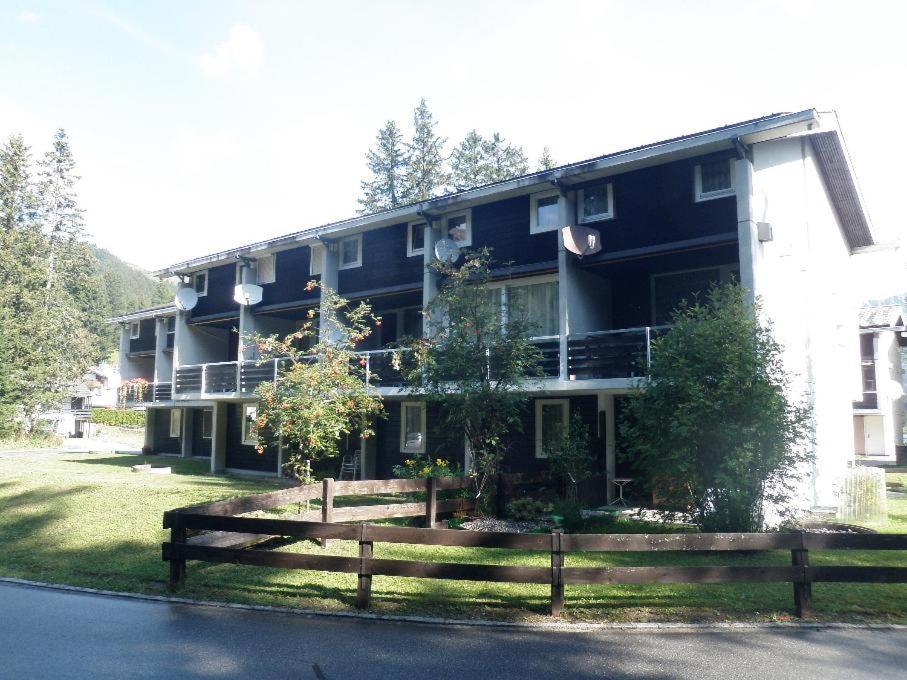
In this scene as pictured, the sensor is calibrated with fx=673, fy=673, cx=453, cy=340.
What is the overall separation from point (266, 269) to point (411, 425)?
909cm

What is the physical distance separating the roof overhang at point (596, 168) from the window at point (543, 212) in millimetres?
332

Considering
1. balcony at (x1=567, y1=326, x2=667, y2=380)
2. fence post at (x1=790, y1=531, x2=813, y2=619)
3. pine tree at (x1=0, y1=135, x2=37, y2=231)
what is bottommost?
fence post at (x1=790, y1=531, x2=813, y2=619)

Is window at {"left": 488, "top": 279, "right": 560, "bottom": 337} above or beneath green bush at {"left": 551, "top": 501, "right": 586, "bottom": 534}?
above

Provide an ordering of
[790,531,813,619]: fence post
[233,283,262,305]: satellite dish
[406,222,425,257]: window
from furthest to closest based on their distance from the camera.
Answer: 1. [233,283,262,305]: satellite dish
2. [406,222,425,257]: window
3. [790,531,813,619]: fence post

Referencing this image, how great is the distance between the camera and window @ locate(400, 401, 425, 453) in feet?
67.4

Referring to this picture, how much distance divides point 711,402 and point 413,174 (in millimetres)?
44844

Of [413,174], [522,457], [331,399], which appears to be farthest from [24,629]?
[413,174]

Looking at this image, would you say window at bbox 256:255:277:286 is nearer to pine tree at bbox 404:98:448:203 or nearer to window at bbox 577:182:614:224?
window at bbox 577:182:614:224

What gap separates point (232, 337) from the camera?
96.6 ft

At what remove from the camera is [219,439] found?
25656 millimetres

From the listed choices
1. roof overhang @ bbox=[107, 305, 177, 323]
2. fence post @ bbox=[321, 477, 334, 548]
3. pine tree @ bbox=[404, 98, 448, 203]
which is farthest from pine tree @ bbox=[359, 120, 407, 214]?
fence post @ bbox=[321, 477, 334, 548]

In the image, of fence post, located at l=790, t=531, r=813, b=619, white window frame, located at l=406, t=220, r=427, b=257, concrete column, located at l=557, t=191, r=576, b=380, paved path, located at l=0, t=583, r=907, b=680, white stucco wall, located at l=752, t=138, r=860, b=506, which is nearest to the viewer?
paved path, located at l=0, t=583, r=907, b=680

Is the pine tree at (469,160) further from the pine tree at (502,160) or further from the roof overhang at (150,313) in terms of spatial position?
the roof overhang at (150,313)

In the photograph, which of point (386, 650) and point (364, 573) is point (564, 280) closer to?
point (364, 573)
